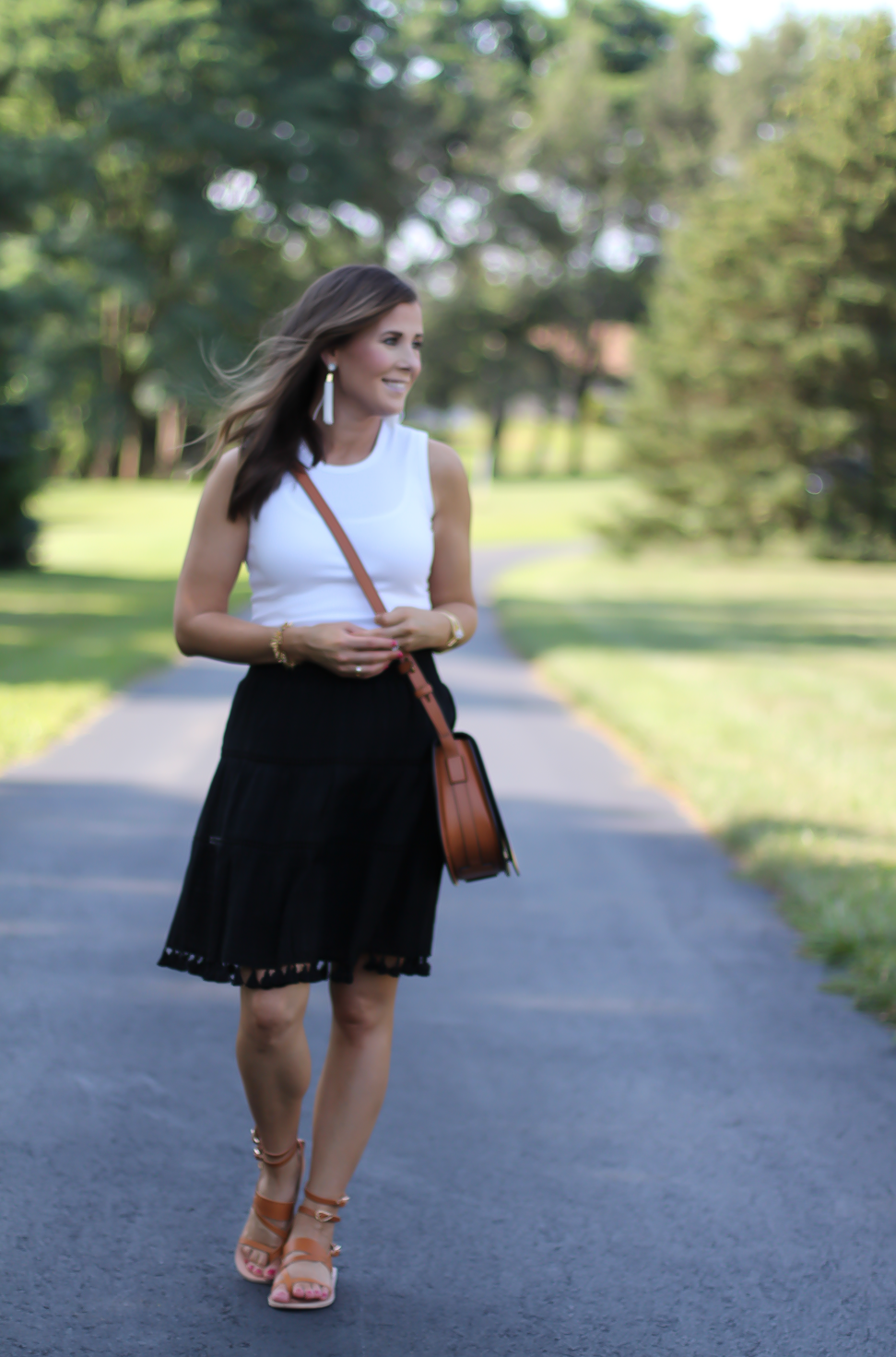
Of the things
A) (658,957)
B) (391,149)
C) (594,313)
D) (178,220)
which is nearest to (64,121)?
(178,220)

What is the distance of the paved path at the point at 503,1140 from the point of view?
2867mm

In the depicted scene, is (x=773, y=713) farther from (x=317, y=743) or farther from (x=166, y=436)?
(x=166, y=436)

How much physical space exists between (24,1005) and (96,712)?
260 inches

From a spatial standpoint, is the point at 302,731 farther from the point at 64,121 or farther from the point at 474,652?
the point at 64,121

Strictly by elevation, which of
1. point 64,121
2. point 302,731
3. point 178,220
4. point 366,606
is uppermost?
point 64,121

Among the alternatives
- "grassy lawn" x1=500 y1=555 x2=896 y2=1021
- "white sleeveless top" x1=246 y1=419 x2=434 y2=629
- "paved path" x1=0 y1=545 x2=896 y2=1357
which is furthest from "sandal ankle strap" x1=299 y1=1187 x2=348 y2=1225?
"grassy lawn" x1=500 y1=555 x2=896 y2=1021

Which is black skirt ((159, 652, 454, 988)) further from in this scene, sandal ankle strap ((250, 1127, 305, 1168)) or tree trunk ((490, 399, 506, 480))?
tree trunk ((490, 399, 506, 480))

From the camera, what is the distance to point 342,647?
2.86m

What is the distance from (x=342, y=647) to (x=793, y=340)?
29244mm

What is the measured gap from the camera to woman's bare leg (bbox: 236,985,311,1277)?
9.67 ft

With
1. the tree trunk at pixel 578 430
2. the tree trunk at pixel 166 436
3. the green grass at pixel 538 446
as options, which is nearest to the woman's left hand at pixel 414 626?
the tree trunk at pixel 166 436

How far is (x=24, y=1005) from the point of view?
15.2 ft

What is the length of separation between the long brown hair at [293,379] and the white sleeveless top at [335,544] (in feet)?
0.14

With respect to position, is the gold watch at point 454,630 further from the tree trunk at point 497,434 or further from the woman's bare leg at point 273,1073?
the tree trunk at point 497,434
